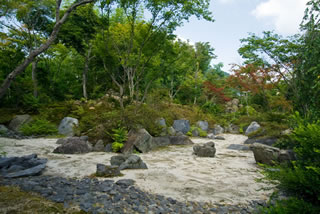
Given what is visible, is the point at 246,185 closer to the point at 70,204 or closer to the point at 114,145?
the point at 70,204

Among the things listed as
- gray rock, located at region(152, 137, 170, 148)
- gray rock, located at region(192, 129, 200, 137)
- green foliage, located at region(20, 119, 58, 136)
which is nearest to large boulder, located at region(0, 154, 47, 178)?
gray rock, located at region(152, 137, 170, 148)

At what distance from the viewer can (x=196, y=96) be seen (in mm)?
20391

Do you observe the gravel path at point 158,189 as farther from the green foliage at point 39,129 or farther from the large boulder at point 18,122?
the large boulder at point 18,122

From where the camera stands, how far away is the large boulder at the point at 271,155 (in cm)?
462

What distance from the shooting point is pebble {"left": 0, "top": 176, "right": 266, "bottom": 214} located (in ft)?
7.63

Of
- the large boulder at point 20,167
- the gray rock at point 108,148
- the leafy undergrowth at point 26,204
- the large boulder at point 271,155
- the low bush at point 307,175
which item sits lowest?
the gray rock at point 108,148

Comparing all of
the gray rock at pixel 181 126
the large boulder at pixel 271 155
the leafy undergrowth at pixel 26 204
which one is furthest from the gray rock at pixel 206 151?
the gray rock at pixel 181 126

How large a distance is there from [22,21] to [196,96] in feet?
53.5

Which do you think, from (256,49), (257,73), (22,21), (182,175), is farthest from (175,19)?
(22,21)

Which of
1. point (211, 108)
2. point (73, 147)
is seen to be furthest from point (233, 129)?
point (73, 147)

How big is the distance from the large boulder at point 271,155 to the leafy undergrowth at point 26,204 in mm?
4547

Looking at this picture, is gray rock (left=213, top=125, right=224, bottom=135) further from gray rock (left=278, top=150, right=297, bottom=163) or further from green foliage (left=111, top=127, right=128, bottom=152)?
gray rock (left=278, top=150, right=297, bottom=163)

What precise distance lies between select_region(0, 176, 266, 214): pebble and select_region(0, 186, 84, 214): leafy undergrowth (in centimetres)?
10

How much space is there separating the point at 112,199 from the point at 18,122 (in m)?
10.3
